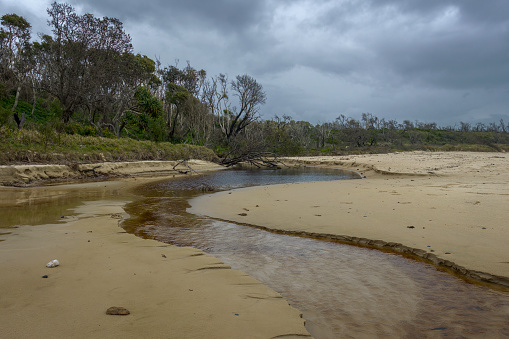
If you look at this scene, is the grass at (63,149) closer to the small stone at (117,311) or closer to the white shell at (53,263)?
the white shell at (53,263)

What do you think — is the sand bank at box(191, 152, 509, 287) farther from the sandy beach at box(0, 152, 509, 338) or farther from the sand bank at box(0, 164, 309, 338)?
the sand bank at box(0, 164, 309, 338)

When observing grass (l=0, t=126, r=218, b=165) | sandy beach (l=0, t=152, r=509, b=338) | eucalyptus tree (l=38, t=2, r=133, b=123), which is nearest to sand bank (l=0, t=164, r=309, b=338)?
sandy beach (l=0, t=152, r=509, b=338)

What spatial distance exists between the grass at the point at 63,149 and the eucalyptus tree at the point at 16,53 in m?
21.1

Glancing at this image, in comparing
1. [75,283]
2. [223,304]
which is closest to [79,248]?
[75,283]

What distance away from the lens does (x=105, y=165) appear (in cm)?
1511

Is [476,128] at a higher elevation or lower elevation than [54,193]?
higher

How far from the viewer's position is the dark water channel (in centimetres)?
222

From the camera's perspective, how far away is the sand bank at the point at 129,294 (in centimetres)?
189

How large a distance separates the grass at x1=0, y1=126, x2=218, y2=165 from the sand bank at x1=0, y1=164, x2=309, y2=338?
405 inches

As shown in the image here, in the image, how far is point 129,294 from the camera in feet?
7.89

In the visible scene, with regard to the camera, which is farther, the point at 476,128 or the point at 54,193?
the point at 476,128

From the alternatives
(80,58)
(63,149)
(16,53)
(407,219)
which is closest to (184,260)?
(407,219)

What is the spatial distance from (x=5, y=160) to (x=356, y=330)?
1385 centimetres

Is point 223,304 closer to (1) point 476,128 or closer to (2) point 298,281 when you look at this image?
(2) point 298,281
